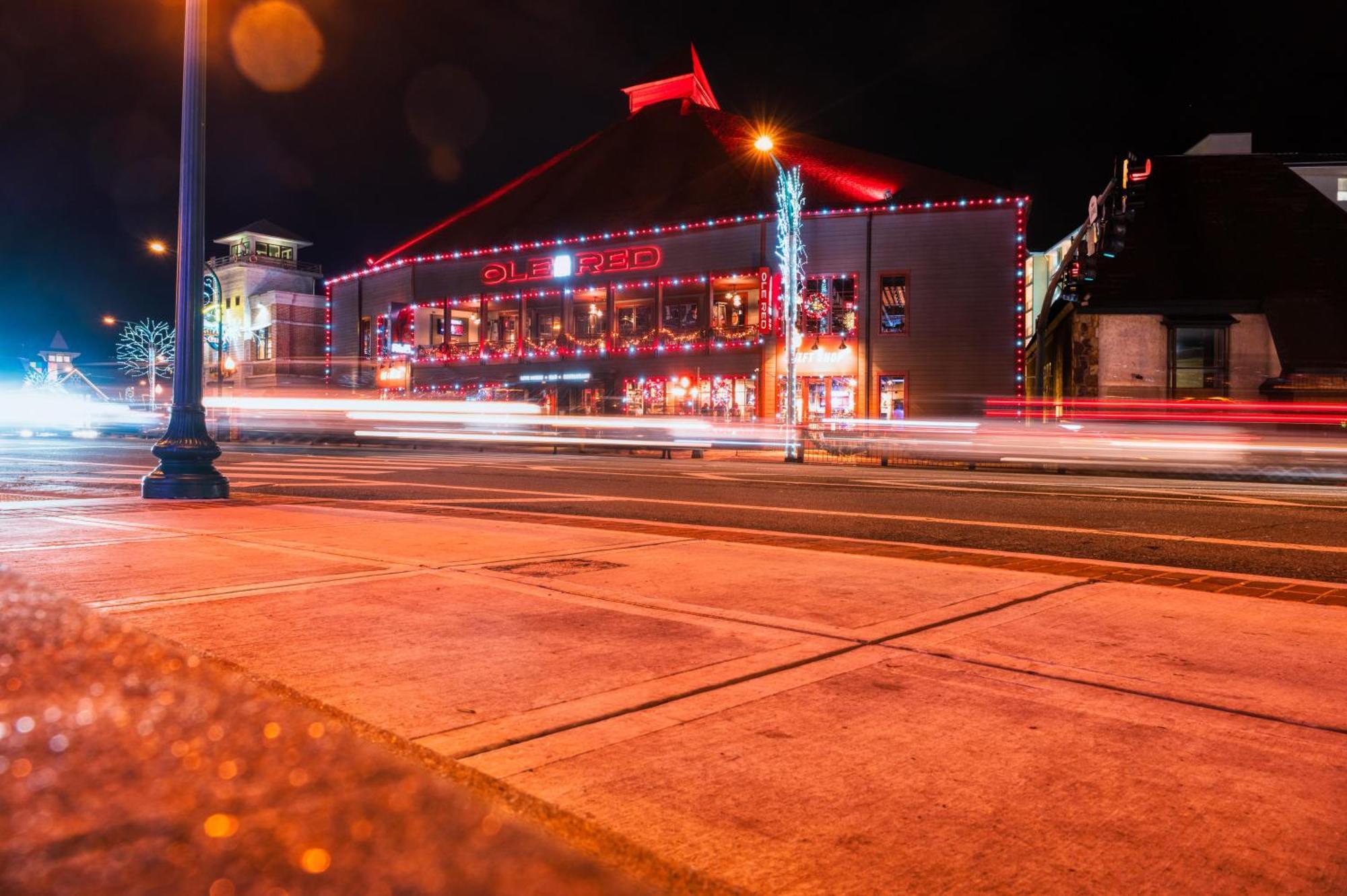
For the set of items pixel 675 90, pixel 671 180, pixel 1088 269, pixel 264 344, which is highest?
pixel 675 90

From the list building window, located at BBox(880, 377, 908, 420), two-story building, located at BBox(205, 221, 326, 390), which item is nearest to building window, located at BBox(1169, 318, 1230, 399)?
building window, located at BBox(880, 377, 908, 420)

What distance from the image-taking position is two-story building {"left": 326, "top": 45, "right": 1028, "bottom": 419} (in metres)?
38.5

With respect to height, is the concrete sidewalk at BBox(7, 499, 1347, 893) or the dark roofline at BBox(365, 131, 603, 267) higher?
the dark roofline at BBox(365, 131, 603, 267)

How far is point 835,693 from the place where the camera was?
14.1ft

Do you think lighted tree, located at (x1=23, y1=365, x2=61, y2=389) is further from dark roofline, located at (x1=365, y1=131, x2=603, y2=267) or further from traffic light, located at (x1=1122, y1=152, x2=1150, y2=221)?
traffic light, located at (x1=1122, y1=152, x2=1150, y2=221)

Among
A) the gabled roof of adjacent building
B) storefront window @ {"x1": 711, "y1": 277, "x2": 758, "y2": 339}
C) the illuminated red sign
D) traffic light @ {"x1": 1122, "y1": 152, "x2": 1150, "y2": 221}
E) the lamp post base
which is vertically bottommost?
the lamp post base

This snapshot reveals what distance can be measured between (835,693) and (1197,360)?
33.5 meters

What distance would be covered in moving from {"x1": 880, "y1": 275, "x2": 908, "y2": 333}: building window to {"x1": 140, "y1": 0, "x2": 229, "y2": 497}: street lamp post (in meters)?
30.0

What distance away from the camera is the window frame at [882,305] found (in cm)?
3894

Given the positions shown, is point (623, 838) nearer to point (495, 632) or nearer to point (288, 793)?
point (288, 793)

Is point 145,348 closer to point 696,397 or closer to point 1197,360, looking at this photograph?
point 696,397

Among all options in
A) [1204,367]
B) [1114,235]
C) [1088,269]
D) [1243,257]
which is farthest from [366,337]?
[1114,235]

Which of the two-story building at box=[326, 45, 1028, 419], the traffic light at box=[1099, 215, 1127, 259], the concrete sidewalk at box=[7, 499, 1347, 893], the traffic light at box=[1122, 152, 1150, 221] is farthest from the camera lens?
the two-story building at box=[326, 45, 1028, 419]

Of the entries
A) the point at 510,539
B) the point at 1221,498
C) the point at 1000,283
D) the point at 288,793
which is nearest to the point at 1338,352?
the point at 1000,283
